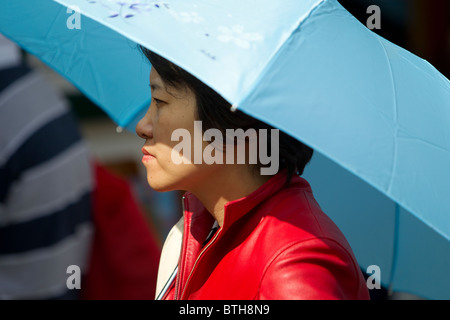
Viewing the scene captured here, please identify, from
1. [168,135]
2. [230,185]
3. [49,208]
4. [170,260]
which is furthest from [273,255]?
[49,208]

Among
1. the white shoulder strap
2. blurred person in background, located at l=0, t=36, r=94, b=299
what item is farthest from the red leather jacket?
blurred person in background, located at l=0, t=36, r=94, b=299

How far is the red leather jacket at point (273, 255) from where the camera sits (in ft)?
4.94

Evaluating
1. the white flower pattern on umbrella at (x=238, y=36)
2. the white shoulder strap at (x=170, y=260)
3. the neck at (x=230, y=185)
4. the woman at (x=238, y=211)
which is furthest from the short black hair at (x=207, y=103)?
the white shoulder strap at (x=170, y=260)

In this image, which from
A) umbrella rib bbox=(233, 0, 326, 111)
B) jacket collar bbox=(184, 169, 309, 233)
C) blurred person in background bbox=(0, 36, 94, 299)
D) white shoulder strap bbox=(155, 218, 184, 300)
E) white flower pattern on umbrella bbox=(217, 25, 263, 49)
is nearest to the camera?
umbrella rib bbox=(233, 0, 326, 111)

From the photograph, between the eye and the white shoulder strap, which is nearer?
the eye

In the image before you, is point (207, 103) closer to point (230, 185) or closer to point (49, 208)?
point (230, 185)

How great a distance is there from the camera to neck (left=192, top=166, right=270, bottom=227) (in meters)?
1.78

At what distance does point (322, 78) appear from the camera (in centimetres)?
145

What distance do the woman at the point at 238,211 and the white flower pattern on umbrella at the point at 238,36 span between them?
219 mm

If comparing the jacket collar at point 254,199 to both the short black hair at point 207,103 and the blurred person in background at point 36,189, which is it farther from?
the blurred person in background at point 36,189

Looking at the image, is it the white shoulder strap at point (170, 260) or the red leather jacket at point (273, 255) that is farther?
the white shoulder strap at point (170, 260)

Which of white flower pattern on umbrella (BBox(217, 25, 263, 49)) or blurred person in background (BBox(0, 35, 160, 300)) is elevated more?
white flower pattern on umbrella (BBox(217, 25, 263, 49))

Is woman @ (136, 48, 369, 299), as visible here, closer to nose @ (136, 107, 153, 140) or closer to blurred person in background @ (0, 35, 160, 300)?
nose @ (136, 107, 153, 140)

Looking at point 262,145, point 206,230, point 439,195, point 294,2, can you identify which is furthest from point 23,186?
point 439,195
